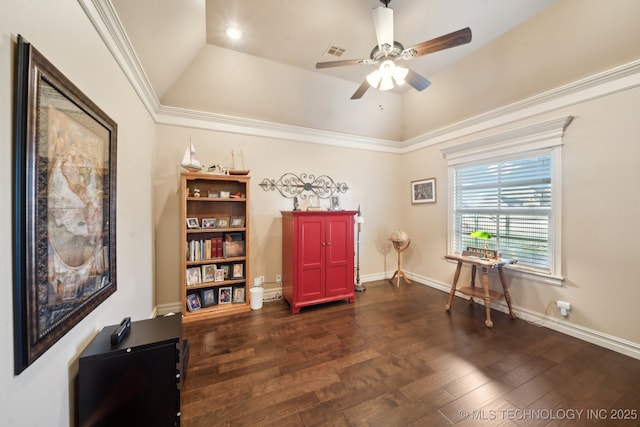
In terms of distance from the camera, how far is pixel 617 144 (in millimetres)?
2299

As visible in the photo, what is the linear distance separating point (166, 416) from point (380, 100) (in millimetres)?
4448

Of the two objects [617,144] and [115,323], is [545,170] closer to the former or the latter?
[617,144]

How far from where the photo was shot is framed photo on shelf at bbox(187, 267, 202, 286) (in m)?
3.02

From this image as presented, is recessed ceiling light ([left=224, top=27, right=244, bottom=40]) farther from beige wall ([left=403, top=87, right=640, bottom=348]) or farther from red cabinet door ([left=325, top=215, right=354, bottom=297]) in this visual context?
beige wall ([left=403, top=87, right=640, bottom=348])

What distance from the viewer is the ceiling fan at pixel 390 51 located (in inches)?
73.9

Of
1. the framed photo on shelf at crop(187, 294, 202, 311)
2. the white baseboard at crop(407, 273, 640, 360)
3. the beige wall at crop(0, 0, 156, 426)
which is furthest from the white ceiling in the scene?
the white baseboard at crop(407, 273, 640, 360)

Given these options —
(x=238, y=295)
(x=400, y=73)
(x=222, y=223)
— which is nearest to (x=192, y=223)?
(x=222, y=223)

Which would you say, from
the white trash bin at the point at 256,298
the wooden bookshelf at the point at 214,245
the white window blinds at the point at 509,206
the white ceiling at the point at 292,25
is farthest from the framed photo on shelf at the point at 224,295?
the white window blinds at the point at 509,206

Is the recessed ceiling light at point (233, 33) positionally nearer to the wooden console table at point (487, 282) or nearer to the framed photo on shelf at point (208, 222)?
the framed photo on shelf at point (208, 222)

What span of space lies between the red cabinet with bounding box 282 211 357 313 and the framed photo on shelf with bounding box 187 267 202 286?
3.87 ft

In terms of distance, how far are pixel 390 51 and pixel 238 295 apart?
338 cm

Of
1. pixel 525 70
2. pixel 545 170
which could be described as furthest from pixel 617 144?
pixel 525 70

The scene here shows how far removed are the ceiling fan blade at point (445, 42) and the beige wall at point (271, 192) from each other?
227 centimetres

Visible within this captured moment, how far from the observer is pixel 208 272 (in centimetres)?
317
